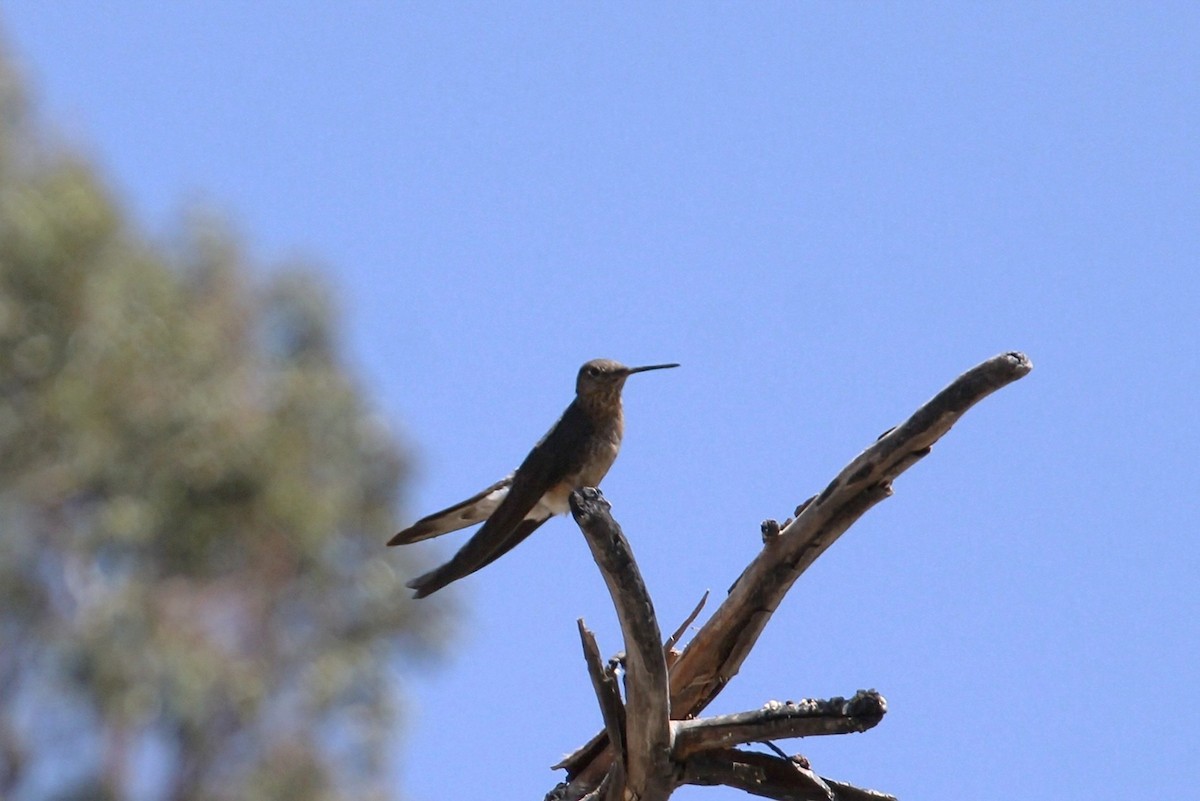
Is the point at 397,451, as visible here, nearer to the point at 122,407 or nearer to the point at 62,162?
the point at 122,407

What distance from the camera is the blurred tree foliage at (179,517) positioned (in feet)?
59.6

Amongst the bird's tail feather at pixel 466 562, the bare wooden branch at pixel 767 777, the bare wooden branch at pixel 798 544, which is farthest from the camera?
the bird's tail feather at pixel 466 562

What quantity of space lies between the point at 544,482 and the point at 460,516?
33cm

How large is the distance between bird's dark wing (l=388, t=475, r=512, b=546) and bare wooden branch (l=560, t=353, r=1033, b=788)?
4.20 ft

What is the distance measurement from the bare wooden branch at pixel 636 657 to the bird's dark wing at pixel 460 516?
5.32 ft

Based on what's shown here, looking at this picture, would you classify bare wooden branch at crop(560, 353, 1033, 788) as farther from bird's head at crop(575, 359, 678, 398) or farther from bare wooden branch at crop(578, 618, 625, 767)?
bird's head at crop(575, 359, 678, 398)

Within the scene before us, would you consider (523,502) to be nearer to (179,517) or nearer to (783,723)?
(783,723)

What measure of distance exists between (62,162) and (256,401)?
12.0ft

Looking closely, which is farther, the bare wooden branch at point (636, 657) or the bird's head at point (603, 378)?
the bird's head at point (603, 378)

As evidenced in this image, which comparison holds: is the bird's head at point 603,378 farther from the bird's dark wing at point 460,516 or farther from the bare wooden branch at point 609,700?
the bare wooden branch at point 609,700

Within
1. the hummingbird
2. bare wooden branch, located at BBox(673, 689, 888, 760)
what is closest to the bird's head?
the hummingbird

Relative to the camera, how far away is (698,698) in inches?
178

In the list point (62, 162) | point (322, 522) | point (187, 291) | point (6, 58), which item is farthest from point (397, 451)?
point (6, 58)

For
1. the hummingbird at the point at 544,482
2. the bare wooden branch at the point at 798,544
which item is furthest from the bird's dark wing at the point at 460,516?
the bare wooden branch at the point at 798,544
